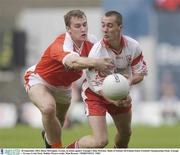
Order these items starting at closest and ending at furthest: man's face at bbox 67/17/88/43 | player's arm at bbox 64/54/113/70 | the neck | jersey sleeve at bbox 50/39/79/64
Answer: player's arm at bbox 64/54/113/70
jersey sleeve at bbox 50/39/79/64
man's face at bbox 67/17/88/43
the neck

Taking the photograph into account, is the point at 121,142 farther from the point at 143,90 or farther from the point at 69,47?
the point at 143,90

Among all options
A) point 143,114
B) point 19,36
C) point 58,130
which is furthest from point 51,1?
point 58,130

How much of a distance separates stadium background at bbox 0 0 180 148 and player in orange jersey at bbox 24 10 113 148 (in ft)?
50.8

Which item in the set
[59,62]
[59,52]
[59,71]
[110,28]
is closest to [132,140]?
[59,71]

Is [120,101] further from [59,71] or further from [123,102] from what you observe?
[59,71]

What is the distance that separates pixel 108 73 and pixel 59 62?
1.15 m

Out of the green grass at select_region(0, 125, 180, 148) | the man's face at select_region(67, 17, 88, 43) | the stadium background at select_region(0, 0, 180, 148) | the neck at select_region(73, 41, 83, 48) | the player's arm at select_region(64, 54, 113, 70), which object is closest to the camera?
the player's arm at select_region(64, 54, 113, 70)

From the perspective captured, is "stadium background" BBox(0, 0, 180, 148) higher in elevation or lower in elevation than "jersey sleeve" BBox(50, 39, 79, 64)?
lower

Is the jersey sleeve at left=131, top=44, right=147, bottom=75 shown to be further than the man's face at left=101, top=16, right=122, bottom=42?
Yes

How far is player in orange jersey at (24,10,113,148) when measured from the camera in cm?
1241

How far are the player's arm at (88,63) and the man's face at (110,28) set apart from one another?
0.33m

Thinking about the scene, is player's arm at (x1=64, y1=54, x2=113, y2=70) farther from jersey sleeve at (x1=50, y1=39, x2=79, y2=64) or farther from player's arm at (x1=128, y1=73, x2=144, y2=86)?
player's arm at (x1=128, y1=73, x2=144, y2=86)

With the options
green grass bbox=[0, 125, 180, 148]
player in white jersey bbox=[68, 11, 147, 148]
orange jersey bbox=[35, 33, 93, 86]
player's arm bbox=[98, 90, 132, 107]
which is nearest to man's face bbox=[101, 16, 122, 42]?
player in white jersey bbox=[68, 11, 147, 148]

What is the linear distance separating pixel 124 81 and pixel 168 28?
23.2 m
